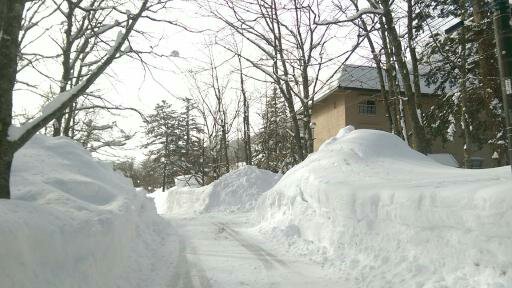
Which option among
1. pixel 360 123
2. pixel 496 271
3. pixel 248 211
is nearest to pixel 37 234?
pixel 496 271

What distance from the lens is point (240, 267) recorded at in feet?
25.7

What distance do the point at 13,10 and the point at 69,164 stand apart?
15.8ft

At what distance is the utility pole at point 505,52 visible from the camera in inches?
198

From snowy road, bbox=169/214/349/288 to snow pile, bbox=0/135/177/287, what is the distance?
1.36 feet

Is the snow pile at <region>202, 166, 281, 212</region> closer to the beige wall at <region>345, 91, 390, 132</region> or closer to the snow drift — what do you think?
the snow drift

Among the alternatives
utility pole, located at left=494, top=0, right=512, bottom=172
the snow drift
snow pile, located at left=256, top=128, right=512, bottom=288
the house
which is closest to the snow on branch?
snow pile, located at left=256, top=128, right=512, bottom=288

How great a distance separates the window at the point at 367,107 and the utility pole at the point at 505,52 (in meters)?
28.6

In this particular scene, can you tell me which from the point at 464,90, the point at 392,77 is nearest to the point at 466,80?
the point at 464,90

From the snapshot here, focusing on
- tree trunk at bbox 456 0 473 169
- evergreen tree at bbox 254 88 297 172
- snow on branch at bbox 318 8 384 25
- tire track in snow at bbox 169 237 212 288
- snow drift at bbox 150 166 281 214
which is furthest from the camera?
evergreen tree at bbox 254 88 297 172

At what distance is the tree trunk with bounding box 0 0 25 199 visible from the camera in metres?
Result: 5.36

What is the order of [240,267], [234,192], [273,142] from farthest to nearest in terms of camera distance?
1. [273,142]
2. [234,192]
3. [240,267]

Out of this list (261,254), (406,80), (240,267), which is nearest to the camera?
(240,267)

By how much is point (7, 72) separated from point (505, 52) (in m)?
5.85

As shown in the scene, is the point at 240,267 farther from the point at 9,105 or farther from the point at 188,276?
the point at 9,105
